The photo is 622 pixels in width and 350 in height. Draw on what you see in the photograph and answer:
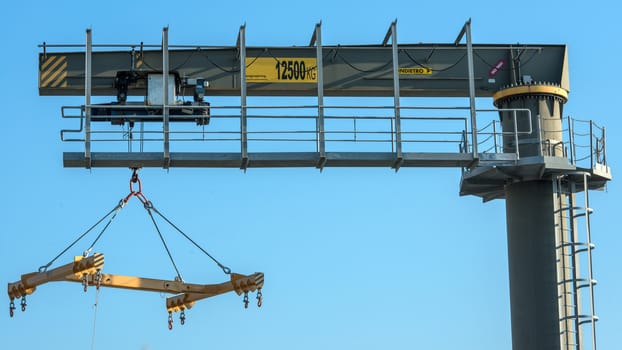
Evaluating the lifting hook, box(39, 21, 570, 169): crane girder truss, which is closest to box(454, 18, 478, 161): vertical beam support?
box(39, 21, 570, 169): crane girder truss

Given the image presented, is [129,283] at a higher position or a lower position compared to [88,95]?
lower

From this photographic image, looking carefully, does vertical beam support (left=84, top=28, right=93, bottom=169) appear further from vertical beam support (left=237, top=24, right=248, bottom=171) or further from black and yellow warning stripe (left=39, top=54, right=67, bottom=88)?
vertical beam support (left=237, top=24, right=248, bottom=171)

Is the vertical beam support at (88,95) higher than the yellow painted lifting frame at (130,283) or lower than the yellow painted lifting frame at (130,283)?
higher

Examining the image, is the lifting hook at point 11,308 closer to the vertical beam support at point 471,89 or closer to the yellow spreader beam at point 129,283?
the yellow spreader beam at point 129,283

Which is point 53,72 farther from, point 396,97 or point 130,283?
point 396,97

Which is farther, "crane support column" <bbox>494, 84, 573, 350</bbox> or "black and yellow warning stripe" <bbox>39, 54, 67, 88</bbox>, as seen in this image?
"crane support column" <bbox>494, 84, 573, 350</bbox>

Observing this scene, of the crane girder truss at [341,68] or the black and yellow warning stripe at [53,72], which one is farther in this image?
the crane girder truss at [341,68]

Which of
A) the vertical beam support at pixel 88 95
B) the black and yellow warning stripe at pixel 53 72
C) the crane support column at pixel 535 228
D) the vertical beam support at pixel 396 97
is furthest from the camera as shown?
the crane support column at pixel 535 228

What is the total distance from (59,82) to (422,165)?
8274 mm

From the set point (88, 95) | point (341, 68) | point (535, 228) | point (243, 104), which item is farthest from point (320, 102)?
point (535, 228)

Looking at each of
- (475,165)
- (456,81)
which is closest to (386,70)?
(456,81)

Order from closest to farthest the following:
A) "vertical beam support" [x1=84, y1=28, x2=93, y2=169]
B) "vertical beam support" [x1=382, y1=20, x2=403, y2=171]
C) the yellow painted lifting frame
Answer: the yellow painted lifting frame
"vertical beam support" [x1=84, y1=28, x2=93, y2=169]
"vertical beam support" [x1=382, y1=20, x2=403, y2=171]

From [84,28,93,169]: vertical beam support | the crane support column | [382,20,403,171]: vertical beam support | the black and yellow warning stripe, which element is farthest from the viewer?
the crane support column

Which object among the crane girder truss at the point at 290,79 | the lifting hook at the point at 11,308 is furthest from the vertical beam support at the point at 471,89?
the lifting hook at the point at 11,308
